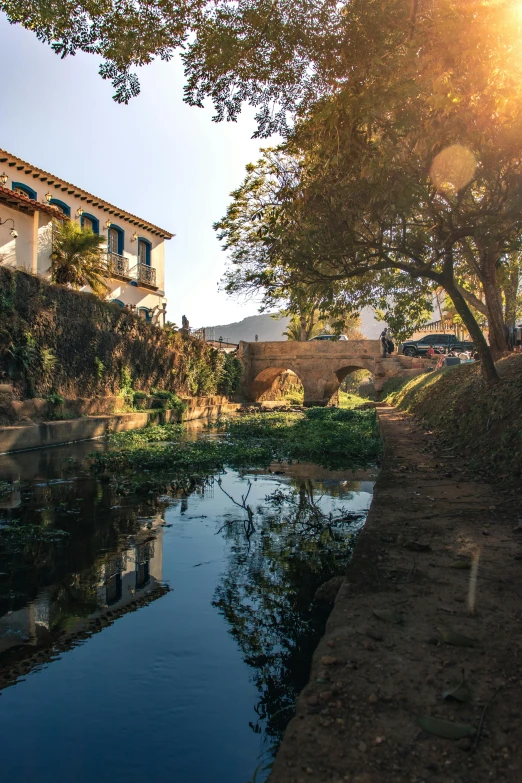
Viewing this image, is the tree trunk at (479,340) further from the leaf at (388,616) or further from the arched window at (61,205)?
the arched window at (61,205)

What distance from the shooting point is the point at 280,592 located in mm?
4402

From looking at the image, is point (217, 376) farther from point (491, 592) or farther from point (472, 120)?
point (491, 592)

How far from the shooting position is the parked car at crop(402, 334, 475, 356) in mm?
36625

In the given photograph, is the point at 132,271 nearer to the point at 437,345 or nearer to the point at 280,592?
the point at 437,345

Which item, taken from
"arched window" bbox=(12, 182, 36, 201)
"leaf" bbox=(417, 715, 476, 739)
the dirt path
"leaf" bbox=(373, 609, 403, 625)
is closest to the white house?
"arched window" bbox=(12, 182, 36, 201)

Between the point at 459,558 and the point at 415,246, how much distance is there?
707 cm

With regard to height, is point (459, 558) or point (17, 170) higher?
point (17, 170)

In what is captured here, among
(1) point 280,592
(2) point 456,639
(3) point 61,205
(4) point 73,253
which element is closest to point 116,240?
(3) point 61,205

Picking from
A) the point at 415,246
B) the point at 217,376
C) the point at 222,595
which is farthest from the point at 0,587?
the point at 217,376

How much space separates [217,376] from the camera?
2972 centimetres

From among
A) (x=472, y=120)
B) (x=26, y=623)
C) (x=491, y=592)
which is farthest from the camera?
(x=472, y=120)

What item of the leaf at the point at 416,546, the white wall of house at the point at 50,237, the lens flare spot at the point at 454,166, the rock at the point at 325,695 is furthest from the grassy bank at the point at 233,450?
the rock at the point at 325,695

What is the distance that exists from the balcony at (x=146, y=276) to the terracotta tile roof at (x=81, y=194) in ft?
7.03

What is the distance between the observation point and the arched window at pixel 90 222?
25809 mm
